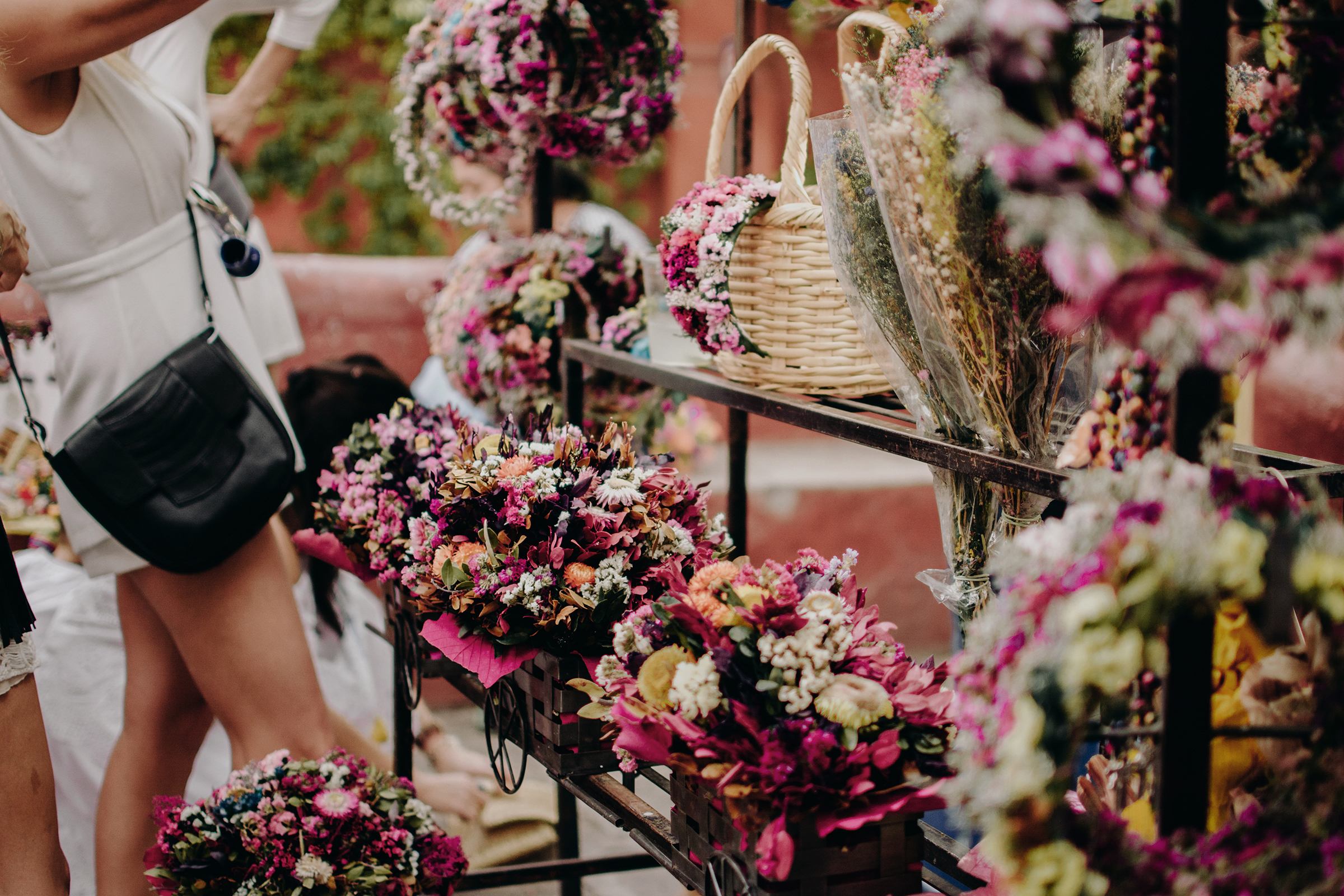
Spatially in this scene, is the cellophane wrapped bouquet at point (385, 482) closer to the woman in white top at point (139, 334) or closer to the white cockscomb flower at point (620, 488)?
the woman in white top at point (139, 334)

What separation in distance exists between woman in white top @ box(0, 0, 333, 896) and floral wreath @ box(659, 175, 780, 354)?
28.9 inches

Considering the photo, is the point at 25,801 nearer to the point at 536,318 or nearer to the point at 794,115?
the point at 536,318

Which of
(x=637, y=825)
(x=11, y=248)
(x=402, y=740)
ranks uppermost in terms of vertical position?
(x=11, y=248)

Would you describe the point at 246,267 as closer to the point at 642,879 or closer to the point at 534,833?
the point at 534,833

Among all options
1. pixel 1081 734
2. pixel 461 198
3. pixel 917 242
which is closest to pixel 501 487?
pixel 917 242

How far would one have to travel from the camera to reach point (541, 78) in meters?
1.96

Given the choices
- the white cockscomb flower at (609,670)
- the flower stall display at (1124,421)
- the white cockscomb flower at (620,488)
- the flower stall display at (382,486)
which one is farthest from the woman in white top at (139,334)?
the flower stall display at (1124,421)

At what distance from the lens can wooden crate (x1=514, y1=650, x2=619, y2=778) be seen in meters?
1.26

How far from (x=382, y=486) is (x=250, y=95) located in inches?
40.8

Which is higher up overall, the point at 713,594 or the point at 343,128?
the point at 343,128

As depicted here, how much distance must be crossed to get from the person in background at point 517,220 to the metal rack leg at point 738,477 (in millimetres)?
519

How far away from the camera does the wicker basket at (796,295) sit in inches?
54.9

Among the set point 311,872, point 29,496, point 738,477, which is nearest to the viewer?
point 311,872

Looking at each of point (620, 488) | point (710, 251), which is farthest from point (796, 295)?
point (620, 488)
